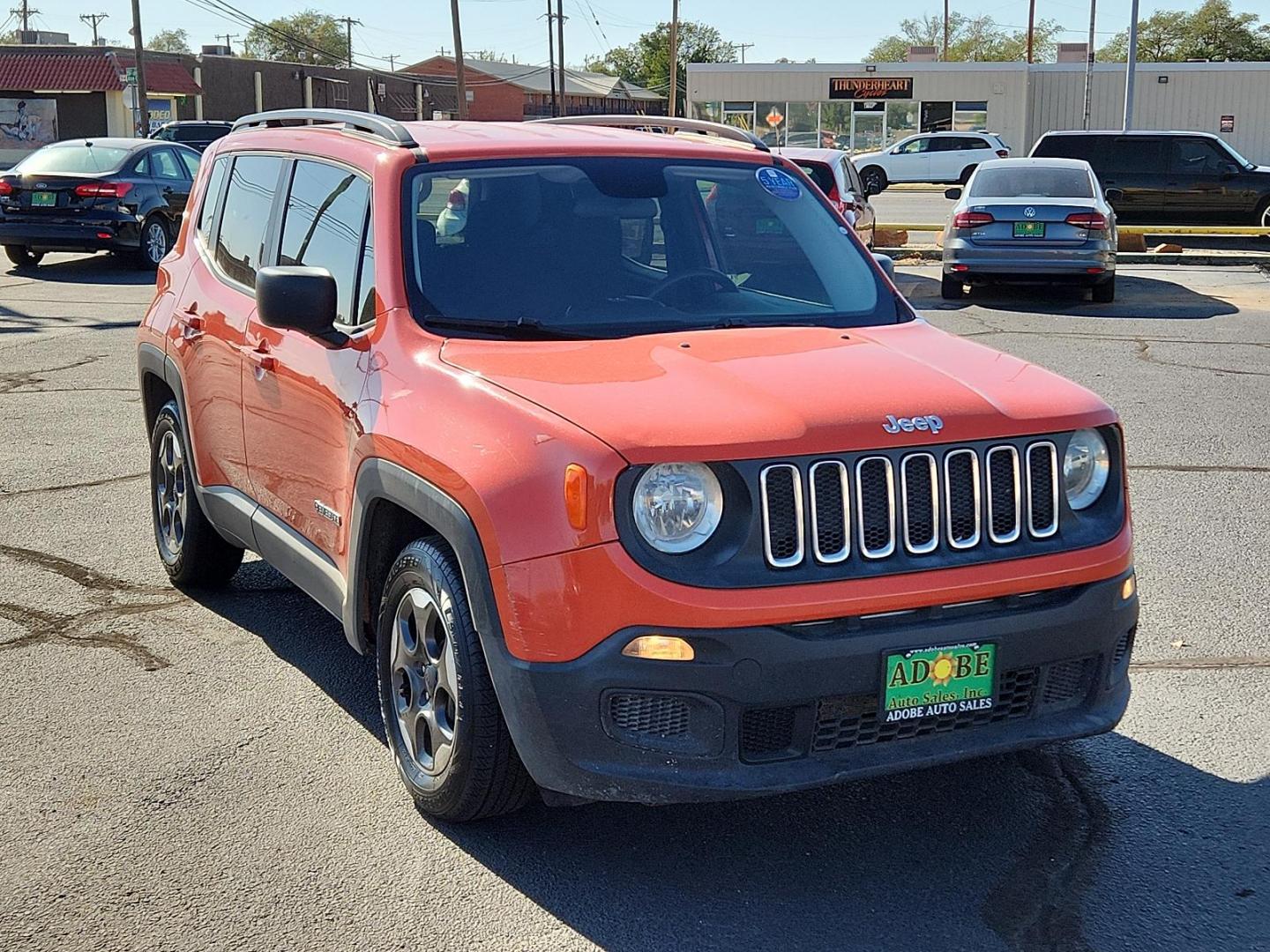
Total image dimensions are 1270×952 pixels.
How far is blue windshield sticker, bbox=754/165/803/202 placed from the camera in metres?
5.20

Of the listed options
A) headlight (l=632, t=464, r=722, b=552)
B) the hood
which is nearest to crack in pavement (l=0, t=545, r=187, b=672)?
the hood

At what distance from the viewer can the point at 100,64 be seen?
188 ft

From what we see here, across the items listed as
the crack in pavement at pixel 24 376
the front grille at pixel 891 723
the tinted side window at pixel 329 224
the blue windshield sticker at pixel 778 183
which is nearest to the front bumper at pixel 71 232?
the crack in pavement at pixel 24 376

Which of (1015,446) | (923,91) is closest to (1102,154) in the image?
(1015,446)

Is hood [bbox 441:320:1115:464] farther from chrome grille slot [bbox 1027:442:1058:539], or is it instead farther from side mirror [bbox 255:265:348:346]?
side mirror [bbox 255:265:348:346]

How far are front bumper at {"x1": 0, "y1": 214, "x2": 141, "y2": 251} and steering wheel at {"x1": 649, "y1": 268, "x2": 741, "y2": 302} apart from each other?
1516 centimetres

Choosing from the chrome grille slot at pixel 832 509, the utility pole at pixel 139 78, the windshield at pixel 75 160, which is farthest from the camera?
the utility pole at pixel 139 78

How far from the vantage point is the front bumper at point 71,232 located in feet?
60.0

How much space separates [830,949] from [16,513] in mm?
5348

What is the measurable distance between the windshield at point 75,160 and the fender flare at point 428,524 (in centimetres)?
1592

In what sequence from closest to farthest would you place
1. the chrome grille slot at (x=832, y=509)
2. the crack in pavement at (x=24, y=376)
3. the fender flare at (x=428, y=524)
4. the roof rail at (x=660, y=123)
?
the chrome grille slot at (x=832, y=509) → the fender flare at (x=428, y=524) → the roof rail at (x=660, y=123) → the crack in pavement at (x=24, y=376)

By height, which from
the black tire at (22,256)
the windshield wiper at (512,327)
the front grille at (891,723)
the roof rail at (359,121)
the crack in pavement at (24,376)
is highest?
the roof rail at (359,121)

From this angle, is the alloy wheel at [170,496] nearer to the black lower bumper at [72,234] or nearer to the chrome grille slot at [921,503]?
the chrome grille slot at [921,503]

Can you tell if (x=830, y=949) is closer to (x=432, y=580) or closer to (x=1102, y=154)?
(x=432, y=580)
